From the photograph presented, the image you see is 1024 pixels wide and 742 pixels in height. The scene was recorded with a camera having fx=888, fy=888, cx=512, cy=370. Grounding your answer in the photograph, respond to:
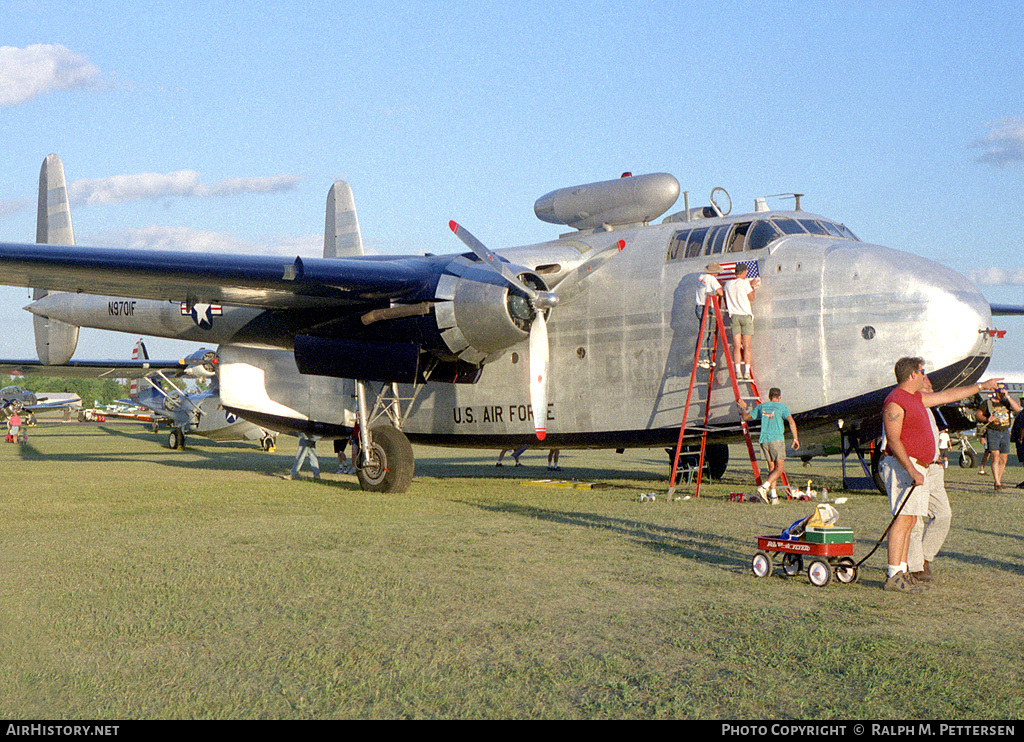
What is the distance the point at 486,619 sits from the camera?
6.18m

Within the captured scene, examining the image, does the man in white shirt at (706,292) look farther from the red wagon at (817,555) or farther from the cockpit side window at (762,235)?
the red wagon at (817,555)

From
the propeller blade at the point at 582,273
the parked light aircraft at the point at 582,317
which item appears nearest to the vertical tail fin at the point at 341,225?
the parked light aircraft at the point at 582,317

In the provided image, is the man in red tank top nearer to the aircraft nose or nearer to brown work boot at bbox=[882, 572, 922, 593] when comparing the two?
brown work boot at bbox=[882, 572, 922, 593]

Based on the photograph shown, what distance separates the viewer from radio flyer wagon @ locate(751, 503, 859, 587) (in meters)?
7.23

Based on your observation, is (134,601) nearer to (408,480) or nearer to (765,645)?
(765,645)

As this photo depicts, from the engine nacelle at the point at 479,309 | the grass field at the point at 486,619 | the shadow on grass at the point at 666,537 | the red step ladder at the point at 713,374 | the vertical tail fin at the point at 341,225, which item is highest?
the vertical tail fin at the point at 341,225

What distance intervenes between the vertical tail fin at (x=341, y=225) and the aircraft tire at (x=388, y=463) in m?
10.3

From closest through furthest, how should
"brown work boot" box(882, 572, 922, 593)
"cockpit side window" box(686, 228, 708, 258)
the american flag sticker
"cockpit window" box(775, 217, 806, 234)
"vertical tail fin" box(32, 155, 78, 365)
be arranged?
"brown work boot" box(882, 572, 922, 593) < the american flag sticker < "cockpit window" box(775, 217, 806, 234) < "cockpit side window" box(686, 228, 708, 258) < "vertical tail fin" box(32, 155, 78, 365)

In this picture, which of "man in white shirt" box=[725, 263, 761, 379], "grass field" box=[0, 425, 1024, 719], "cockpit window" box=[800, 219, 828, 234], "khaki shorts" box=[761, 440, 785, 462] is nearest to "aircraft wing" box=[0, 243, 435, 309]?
"grass field" box=[0, 425, 1024, 719]

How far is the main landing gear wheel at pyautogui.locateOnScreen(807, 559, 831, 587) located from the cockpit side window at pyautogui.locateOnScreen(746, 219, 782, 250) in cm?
719

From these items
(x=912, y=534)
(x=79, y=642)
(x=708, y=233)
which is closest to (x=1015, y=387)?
(x=708, y=233)

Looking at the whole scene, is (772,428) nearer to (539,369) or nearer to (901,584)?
(539,369)

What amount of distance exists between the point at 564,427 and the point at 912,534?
801 cm

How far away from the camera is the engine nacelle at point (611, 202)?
15.3 metres
